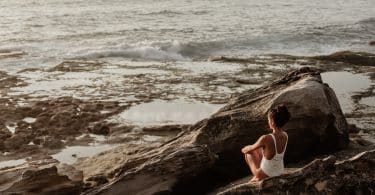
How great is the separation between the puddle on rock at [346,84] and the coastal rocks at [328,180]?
767 centimetres

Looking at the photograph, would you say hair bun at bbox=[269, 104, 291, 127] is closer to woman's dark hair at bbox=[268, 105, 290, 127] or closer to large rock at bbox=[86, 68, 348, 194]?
woman's dark hair at bbox=[268, 105, 290, 127]

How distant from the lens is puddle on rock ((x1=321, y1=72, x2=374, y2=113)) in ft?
47.5

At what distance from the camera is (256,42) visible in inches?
1129

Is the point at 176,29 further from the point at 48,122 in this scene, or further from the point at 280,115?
the point at 280,115

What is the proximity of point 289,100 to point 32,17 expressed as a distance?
33.4m

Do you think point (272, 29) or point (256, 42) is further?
point (272, 29)

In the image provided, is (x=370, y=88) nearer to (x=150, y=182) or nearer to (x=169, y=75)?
(x=169, y=75)

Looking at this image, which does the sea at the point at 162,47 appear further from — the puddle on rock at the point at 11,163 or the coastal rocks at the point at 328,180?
the coastal rocks at the point at 328,180

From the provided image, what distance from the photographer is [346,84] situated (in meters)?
16.8

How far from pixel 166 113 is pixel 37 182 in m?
5.97

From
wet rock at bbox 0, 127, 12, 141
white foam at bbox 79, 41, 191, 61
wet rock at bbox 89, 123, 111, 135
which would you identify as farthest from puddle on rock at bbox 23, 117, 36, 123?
white foam at bbox 79, 41, 191, 61

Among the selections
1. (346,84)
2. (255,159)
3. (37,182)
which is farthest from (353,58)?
(37,182)

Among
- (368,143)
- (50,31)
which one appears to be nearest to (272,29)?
(50,31)

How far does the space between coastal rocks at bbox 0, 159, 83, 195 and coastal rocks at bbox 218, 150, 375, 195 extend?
11.6 feet
